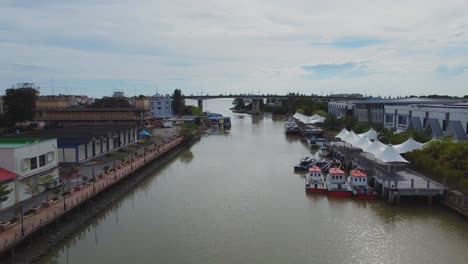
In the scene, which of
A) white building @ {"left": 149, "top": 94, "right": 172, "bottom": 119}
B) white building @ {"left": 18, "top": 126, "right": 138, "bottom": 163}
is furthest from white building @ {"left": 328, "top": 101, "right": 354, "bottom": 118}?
white building @ {"left": 18, "top": 126, "right": 138, "bottom": 163}

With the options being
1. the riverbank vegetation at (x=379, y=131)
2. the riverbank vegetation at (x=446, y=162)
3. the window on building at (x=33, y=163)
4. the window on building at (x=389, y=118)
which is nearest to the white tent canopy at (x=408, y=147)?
the riverbank vegetation at (x=446, y=162)

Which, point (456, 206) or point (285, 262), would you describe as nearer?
point (285, 262)

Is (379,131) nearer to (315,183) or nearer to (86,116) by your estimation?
(315,183)

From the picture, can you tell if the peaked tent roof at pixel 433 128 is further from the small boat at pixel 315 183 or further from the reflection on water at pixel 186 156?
the reflection on water at pixel 186 156

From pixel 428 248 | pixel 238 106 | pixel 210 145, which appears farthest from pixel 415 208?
pixel 238 106

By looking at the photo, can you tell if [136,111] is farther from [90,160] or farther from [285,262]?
[285,262]

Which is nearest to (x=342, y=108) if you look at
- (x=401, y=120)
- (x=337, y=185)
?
(x=401, y=120)
